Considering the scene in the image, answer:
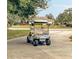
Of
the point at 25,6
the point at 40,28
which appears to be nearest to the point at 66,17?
the point at 40,28

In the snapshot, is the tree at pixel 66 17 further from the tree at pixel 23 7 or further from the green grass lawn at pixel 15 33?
the green grass lawn at pixel 15 33

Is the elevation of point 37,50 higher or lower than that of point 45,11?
lower

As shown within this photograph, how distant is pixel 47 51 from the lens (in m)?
2.06

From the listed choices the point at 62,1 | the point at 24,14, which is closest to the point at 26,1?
the point at 24,14

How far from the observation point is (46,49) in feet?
6.77

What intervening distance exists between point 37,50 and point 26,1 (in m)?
0.38

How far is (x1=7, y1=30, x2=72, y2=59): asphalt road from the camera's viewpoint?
204 cm

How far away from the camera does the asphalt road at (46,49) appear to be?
6.71ft

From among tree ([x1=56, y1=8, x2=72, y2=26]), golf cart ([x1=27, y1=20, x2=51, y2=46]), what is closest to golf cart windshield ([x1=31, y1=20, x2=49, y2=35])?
golf cart ([x1=27, y1=20, x2=51, y2=46])

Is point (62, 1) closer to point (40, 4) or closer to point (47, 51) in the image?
point (40, 4)

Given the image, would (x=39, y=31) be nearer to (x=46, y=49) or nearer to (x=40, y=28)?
(x=40, y=28)

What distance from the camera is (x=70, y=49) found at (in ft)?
6.73

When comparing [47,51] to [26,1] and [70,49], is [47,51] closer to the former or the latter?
[70,49]
